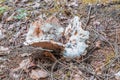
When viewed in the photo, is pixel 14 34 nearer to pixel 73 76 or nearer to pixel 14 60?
pixel 14 60

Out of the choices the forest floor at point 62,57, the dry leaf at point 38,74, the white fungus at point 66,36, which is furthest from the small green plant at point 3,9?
the dry leaf at point 38,74

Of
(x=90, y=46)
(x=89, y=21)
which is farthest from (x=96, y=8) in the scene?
(x=90, y=46)

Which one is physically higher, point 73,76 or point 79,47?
point 79,47

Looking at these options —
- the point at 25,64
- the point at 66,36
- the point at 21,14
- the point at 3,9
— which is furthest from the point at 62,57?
the point at 3,9

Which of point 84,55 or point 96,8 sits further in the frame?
point 96,8

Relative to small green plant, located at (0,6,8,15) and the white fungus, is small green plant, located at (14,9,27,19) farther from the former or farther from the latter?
the white fungus

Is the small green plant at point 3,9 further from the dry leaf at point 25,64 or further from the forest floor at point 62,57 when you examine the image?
the dry leaf at point 25,64

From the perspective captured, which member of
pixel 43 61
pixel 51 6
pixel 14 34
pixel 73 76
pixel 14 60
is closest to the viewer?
pixel 73 76

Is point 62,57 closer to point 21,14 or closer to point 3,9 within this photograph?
point 21,14
